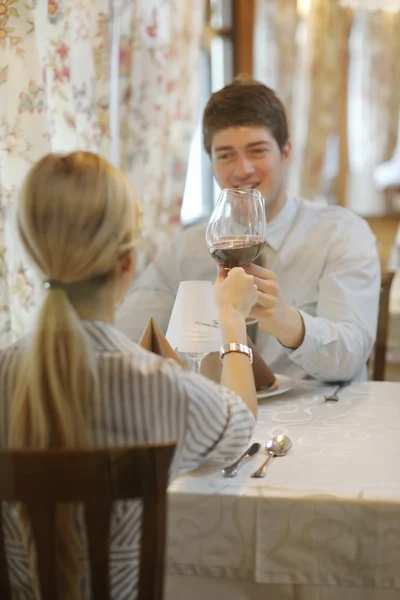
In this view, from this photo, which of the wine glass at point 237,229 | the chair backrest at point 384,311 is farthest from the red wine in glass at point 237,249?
the chair backrest at point 384,311

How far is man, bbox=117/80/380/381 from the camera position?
138 cm

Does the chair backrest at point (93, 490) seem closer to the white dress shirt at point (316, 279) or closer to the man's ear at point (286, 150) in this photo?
the white dress shirt at point (316, 279)

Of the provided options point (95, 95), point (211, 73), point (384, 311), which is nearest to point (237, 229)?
point (384, 311)

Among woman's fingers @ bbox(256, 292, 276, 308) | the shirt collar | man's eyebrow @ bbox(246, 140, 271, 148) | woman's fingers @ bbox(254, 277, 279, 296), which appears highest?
man's eyebrow @ bbox(246, 140, 271, 148)

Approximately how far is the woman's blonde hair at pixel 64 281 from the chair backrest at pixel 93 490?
1.2 inches

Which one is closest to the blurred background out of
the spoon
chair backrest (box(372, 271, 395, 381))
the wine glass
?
the wine glass

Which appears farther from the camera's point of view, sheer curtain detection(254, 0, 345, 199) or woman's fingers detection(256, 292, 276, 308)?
sheer curtain detection(254, 0, 345, 199)

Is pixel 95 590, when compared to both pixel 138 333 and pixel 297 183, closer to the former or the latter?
pixel 138 333

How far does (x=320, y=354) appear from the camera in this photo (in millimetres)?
1357

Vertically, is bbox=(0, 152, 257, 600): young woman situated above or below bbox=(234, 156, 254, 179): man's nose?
below

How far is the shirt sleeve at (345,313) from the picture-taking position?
4.48ft

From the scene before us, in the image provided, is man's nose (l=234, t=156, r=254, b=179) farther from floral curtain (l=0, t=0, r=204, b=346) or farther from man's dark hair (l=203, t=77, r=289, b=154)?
floral curtain (l=0, t=0, r=204, b=346)

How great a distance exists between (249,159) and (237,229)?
597 mm

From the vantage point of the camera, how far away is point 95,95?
2.00 m
